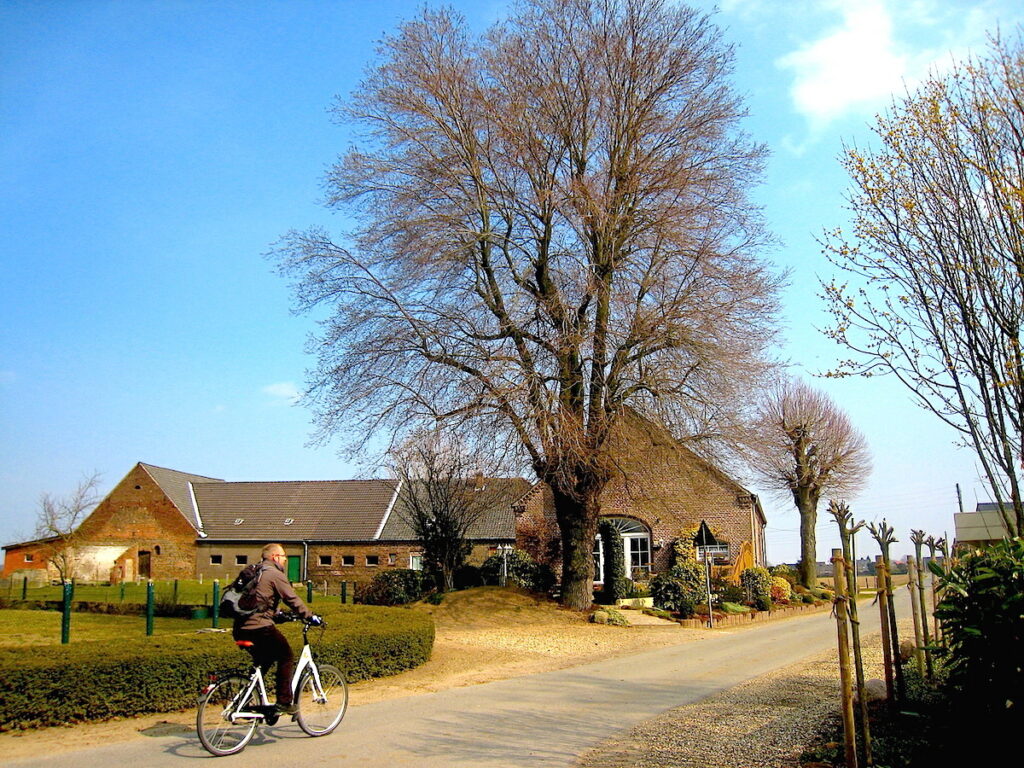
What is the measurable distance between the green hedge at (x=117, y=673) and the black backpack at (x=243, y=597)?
70 centimetres

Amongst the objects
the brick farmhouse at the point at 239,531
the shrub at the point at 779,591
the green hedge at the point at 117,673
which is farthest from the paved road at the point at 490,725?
the brick farmhouse at the point at 239,531

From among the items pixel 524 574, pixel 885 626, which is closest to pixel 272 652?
pixel 885 626

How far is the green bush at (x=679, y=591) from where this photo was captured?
2382 centimetres

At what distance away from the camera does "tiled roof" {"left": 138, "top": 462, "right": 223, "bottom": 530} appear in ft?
157

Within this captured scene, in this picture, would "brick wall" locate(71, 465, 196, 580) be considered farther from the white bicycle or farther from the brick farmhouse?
the white bicycle

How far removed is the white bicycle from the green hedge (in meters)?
0.37

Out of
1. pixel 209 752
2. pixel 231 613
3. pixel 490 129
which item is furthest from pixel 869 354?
pixel 490 129

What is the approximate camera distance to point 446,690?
1180 centimetres

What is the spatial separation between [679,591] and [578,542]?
3.94 m

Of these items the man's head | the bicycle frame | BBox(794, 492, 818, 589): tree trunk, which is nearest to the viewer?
the bicycle frame

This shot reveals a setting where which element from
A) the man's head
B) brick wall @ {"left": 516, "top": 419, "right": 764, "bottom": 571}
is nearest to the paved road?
the man's head

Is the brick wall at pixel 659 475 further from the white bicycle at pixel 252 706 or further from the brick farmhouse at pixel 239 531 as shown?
the brick farmhouse at pixel 239 531

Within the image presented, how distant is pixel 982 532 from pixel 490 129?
22.8m

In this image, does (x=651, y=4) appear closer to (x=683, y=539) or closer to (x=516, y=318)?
(x=516, y=318)
